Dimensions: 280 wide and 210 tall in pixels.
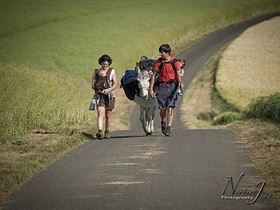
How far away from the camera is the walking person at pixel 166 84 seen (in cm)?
1541

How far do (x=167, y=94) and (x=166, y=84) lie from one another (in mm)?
232

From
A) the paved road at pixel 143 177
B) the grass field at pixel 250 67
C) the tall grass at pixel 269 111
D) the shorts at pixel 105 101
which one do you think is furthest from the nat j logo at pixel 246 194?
the grass field at pixel 250 67

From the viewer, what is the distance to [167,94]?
1571 cm

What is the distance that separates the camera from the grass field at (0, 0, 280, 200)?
15.6 metres

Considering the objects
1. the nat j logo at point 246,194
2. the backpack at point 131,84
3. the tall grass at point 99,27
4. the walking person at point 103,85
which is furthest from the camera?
the tall grass at point 99,27

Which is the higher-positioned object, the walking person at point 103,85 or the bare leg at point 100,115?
Answer: the walking person at point 103,85

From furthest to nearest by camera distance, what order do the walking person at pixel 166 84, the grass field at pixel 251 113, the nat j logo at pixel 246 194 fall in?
the walking person at pixel 166 84, the grass field at pixel 251 113, the nat j logo at pixel 246 194

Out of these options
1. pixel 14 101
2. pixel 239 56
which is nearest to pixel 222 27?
pixel 239 56

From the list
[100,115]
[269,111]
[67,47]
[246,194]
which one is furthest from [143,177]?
[67,47]

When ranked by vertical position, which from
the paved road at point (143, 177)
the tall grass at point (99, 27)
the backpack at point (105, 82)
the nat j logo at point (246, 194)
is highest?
the tall grass at point (99, 27)

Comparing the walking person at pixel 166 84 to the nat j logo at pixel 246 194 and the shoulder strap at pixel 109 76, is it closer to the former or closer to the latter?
the shoulder strap at pixel 109 76

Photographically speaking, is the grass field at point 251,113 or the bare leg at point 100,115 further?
the bare leg at point 100,115

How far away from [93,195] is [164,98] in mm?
7389

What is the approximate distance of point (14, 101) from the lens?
55.5 feet
